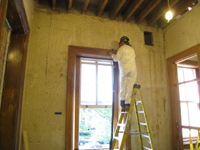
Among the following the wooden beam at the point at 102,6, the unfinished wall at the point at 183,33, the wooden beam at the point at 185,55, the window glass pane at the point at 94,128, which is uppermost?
the wooden beam at the point at 102,6

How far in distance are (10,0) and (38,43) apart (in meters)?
1.30

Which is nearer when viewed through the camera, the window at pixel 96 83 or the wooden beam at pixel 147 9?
the wooden beam at pixel 147 9

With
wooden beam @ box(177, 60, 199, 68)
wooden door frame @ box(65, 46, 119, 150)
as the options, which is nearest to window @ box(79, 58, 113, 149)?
wooden door frame @ box(65, 46, 119, 150)

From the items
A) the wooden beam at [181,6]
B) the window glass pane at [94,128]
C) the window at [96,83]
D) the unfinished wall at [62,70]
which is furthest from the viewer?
the window at [96,83]

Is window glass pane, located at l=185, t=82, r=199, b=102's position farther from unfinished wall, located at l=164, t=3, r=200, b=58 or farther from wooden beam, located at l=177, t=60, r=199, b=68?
unfinished wall, located at l=164, t=3, r=200, b=58

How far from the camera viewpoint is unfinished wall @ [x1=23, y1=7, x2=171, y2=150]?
281 centimetres

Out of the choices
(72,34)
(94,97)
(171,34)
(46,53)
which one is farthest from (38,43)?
(171,34)

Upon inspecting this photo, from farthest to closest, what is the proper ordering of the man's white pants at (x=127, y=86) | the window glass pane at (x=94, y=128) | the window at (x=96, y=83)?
the window at (x=96, y=83), the window glass pane at (x=94, y=128), the man's white pants at (x=127, y=86)

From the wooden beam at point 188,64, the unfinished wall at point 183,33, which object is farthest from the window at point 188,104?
the unfinished wall at point 183,33

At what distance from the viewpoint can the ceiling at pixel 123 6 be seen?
3154mm

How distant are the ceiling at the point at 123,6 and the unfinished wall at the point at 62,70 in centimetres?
14

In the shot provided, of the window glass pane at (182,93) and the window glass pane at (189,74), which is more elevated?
the window glass pane at (189,74)

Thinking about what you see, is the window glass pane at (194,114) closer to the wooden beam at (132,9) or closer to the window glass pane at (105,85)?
the window glass pane at (105,85)

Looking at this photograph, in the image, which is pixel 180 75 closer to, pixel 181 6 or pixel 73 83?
pixel 181 6
